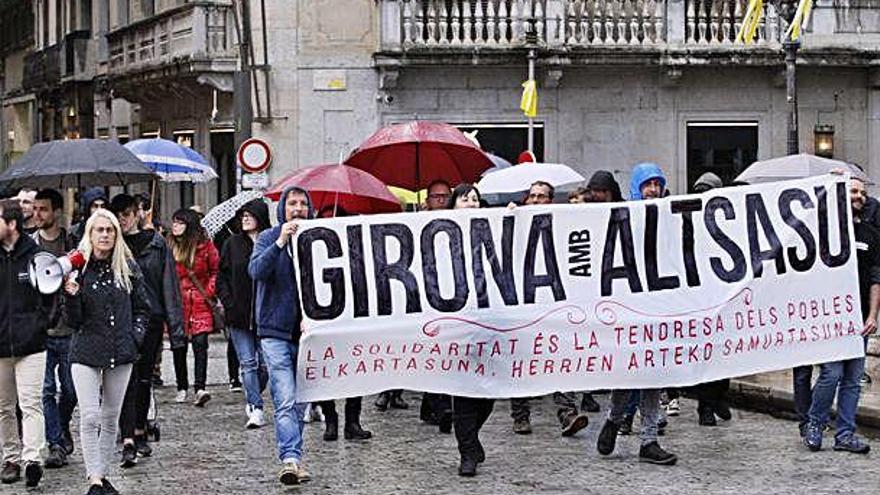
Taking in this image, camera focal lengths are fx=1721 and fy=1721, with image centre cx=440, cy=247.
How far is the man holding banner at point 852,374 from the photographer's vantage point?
39.8 ft

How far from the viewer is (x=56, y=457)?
12148 mm

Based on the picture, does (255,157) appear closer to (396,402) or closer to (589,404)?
(396,402)

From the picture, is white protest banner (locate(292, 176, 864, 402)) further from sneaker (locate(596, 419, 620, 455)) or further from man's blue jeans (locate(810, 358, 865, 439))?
sneaker (locate(596, 419, 620, 455))

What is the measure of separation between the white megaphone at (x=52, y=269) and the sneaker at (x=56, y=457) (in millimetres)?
1659

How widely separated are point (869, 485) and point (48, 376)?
5749 mm

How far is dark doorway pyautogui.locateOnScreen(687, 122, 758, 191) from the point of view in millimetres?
28312

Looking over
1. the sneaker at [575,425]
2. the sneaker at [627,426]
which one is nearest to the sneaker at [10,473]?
the sneaker at [575,425]

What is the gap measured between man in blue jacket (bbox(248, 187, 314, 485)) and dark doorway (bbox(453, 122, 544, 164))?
53.7 feet

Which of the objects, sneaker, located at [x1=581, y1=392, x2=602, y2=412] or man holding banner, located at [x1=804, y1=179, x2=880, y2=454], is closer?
man holding banner, located at [x1=804, y1=179, x2=880, y2=454]

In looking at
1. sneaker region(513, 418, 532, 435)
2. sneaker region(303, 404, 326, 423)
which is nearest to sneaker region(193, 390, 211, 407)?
sneaker region(303, 404, 326, 423)

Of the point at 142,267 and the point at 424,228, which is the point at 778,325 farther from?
the point at 142,267

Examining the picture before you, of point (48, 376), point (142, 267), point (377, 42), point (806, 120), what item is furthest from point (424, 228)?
point (806, 120)

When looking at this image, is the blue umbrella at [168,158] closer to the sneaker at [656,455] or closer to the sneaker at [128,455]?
the sneaker at [128,455]

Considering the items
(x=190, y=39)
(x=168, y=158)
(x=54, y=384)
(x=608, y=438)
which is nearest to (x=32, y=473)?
(x=54, y=384)
